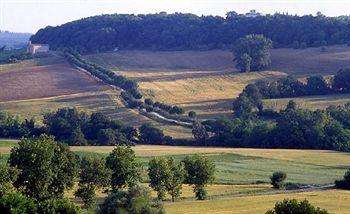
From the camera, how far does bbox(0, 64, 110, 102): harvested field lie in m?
132

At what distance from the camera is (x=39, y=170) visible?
2159 inches

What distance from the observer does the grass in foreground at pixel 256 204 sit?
2137 inches

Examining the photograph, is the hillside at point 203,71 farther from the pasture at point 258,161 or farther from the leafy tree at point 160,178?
the leafy tree at point 160,178

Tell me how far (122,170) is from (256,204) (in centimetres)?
1054

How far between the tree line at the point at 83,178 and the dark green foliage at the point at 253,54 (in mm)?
89990

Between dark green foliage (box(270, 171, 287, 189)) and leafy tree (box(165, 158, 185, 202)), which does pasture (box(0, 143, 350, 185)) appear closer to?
dark green foliage (box(270, 171, 287, 189))

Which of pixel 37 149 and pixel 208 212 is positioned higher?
pixel 37 149

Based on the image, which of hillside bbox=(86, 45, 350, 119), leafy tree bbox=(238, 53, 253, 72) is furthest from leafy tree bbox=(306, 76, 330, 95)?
leafy tree bbox=(238, 53, 253, 72)

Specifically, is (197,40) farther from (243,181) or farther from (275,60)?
(243,181)

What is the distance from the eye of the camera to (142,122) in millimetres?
108062

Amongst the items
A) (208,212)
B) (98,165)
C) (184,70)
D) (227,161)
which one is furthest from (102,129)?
(184,70)

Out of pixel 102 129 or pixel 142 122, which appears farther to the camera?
pixel 142 122

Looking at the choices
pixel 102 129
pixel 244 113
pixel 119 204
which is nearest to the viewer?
pixel 119 204

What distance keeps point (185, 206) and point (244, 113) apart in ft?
193
